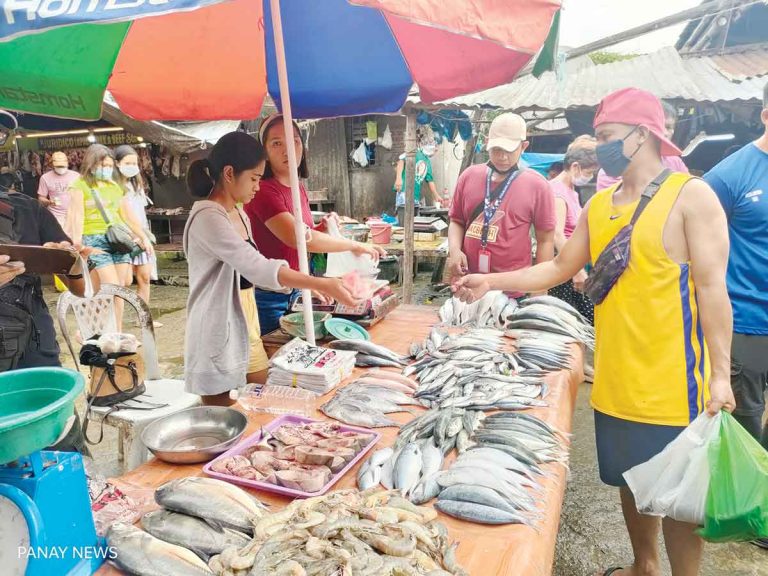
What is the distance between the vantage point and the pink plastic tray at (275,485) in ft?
6.06

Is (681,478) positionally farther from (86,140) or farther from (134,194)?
(86,140)

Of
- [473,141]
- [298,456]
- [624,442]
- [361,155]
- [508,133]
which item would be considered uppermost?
[361,155]

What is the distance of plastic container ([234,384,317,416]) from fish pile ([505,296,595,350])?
1963 millimetres

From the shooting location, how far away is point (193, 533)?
1532 mm

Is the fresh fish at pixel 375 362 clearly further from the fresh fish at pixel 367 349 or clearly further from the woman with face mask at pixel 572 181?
the woman with face mask at pixel 572 181

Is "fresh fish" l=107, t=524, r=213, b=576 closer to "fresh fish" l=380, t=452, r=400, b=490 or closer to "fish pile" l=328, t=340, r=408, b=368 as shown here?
"fresh fish" l=380, t=452, r=400, b=490

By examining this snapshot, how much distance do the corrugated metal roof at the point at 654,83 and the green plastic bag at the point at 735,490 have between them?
6.02m

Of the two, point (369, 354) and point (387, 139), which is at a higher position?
point (387, 139)

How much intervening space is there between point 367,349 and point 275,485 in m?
1.52

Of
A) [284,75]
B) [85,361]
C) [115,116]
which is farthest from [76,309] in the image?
[115,116]

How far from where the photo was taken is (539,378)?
297 centimetres

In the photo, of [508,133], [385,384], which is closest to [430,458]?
[385,384]

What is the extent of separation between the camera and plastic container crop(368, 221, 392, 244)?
32.7 ft

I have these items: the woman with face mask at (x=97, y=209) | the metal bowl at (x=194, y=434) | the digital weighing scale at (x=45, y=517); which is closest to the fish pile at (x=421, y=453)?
the metal bowl at (x=194, y=434)
